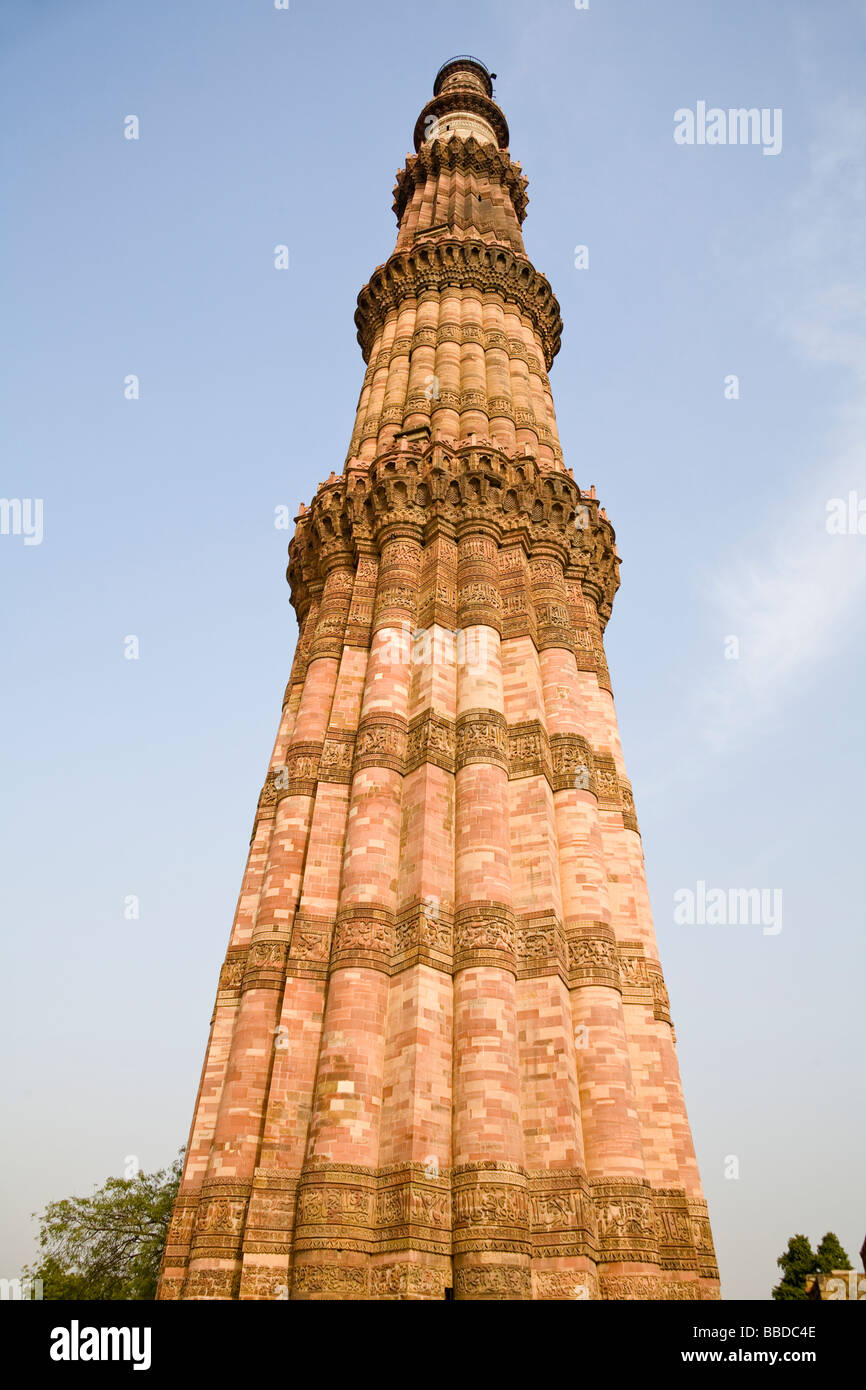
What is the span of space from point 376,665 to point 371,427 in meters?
8.94

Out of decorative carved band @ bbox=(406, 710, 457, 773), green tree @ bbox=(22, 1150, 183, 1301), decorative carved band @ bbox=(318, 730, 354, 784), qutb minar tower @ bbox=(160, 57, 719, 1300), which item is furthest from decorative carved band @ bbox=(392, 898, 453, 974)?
green tree @ bbox=(22, 1150, 183, 1301)

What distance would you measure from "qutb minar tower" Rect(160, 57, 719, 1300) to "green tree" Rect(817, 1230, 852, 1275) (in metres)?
25.5

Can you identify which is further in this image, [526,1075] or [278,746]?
[278,746]

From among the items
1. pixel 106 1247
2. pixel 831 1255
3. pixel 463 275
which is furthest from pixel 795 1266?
pixel 463 275

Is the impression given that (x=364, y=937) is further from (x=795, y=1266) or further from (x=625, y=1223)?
(x=795, y=1266)

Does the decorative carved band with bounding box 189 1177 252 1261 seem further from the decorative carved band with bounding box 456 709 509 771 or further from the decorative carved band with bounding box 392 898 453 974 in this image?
the decorative carved band with bounding box 456 709 509 771

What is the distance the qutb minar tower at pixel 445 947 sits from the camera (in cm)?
1069

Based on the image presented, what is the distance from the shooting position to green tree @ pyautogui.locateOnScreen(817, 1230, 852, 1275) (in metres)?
32.6

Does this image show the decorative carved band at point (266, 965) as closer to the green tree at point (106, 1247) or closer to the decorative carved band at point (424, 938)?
the decorative carved band at point (424, 938)

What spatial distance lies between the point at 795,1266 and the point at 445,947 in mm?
30491

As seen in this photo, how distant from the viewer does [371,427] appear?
74.7 feet
